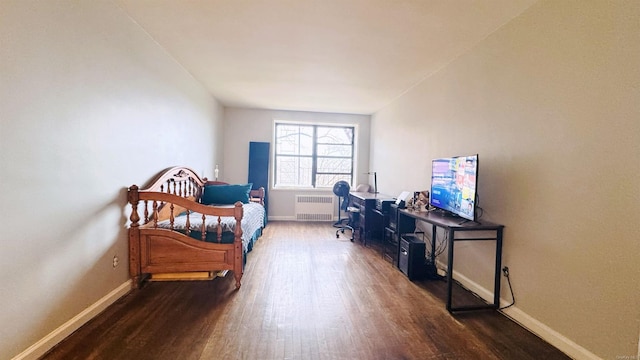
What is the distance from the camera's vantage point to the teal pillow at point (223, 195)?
14.1ft

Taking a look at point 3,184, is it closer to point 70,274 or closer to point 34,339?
point 70,274

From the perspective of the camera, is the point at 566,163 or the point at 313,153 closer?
the point at 566,163

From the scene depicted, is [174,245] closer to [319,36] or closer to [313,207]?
[319,36]

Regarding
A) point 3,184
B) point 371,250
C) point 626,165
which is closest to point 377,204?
point 371,250

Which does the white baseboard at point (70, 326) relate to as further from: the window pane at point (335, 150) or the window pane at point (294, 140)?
the window pane at point (335, 150)

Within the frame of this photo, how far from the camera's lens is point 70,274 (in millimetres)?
1900

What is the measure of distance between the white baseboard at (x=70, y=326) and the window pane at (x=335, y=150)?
4.67m

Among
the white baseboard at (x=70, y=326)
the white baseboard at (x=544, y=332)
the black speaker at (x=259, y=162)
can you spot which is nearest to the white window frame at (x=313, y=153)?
the black speaker at (x=259, y=162)

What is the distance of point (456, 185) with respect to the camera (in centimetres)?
267

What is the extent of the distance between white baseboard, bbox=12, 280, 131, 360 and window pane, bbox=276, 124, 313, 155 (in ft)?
14.2

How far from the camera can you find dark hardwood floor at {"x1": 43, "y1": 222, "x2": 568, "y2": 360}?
5.87 ft

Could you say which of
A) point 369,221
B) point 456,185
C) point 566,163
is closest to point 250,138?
point 369,221

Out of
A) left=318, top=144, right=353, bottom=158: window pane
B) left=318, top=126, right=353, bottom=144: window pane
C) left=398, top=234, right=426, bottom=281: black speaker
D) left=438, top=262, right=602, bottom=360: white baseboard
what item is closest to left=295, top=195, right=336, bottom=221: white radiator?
left=318, top=144, right=353, bottom=158: window pane

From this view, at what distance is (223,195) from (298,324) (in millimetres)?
2755
